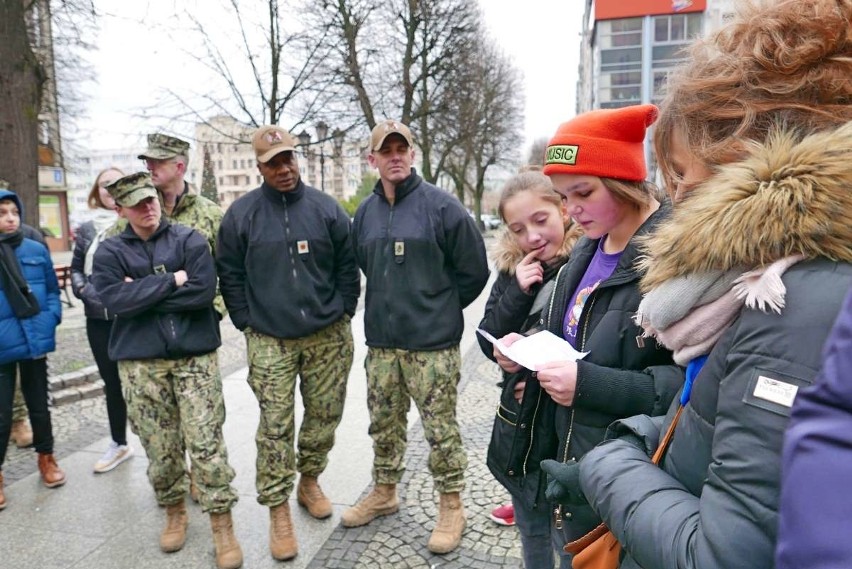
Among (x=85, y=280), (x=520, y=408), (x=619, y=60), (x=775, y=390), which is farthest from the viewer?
(x=619, y=60)

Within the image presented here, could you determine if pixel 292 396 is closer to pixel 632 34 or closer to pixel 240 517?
pixel 240 517

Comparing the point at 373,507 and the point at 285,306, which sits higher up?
the point at 285,306

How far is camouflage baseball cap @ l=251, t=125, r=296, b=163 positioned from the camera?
3111 millimetres

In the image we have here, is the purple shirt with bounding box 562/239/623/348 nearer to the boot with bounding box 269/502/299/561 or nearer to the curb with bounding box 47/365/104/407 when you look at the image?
the boot with bounding box 269/502/299/561

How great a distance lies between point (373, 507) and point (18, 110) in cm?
528

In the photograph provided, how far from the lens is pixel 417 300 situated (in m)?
3.03

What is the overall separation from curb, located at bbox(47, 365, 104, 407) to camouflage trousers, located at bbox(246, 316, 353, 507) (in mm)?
3092

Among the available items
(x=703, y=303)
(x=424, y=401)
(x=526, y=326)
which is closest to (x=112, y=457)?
(x=424, y=401)

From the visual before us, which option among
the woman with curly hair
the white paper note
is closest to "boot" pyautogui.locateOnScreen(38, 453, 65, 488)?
the white paper note

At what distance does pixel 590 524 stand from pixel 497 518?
1.54 metres

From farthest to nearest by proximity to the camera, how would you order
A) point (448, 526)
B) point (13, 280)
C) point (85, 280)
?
point (85, 280)
point (13, 280)
point (448, 526)

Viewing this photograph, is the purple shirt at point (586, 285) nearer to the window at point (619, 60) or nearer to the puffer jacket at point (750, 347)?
the puffer jacket at point (750, 347)

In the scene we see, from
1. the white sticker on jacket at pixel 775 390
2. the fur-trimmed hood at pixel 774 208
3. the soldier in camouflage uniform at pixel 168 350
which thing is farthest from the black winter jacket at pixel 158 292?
the white sticker on jacket at pixel 775 390

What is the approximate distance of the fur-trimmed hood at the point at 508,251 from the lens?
238 cm
